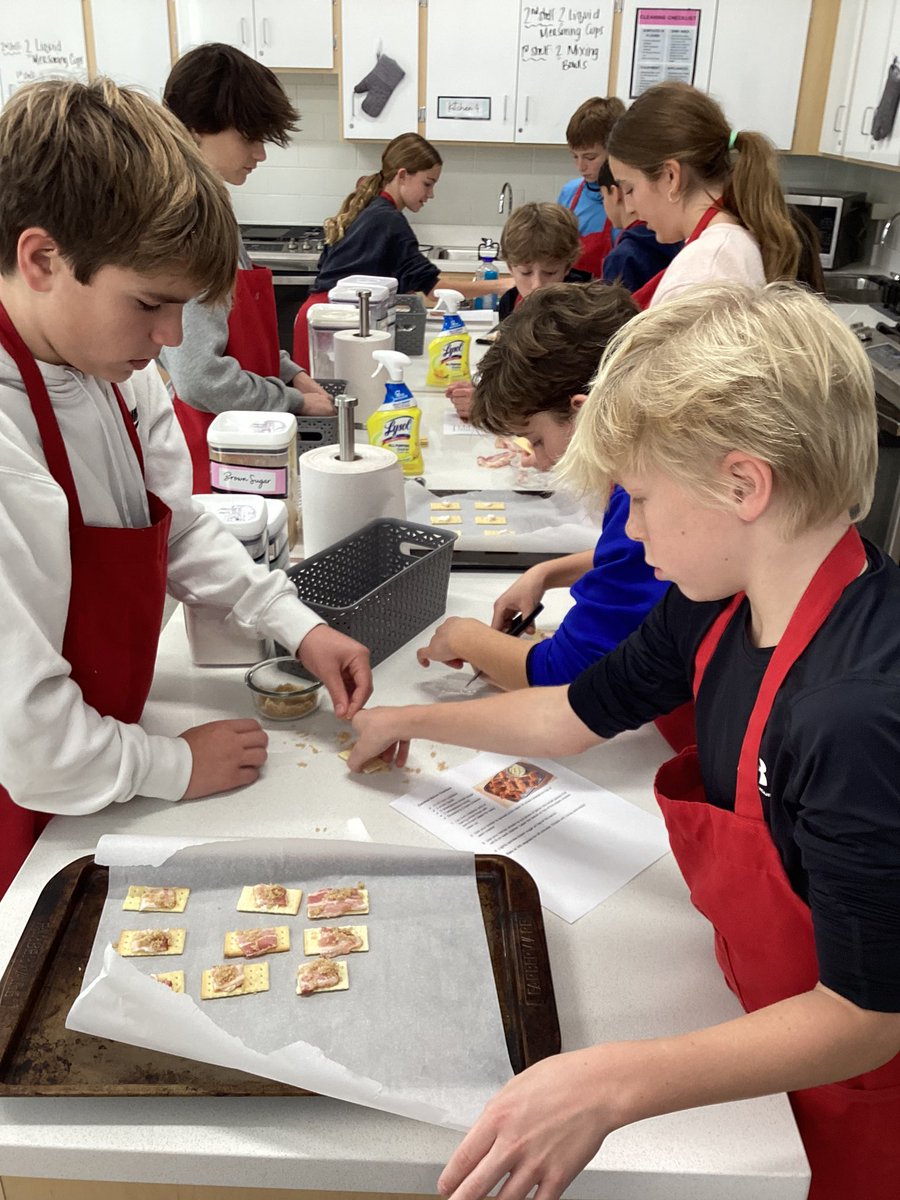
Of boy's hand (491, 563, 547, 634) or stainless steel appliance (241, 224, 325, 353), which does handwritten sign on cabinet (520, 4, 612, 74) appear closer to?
stainless steel appliance (241, 224, 325, 353)

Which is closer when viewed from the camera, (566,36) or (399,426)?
(399,426)

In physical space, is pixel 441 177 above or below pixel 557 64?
below

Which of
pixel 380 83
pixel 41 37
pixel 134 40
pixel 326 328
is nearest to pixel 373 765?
pixel 326 328

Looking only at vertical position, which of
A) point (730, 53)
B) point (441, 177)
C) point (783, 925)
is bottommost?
point (783, 925)

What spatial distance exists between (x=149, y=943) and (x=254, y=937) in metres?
0.09

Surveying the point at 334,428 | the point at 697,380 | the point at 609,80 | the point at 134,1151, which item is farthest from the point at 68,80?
the point at 609,80

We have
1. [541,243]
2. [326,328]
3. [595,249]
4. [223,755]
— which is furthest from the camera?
[595,249]

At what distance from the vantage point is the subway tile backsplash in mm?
4988

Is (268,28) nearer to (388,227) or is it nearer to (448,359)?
(388,227)

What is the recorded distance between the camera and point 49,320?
95 centimetres

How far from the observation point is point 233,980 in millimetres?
802

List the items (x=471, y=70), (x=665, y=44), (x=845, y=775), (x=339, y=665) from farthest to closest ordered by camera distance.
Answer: (x=471, y=70) → (x=665, y=44) → (x=339, y=665) → (x=845, y=775)

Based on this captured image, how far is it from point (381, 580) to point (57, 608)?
63 centimetres

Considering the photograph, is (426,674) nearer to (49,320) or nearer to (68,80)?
(49,320)
